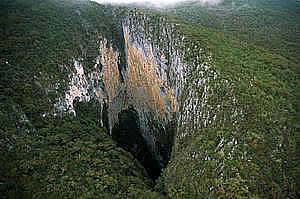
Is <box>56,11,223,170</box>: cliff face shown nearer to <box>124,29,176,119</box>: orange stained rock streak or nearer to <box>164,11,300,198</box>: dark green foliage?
<box>124,29,176,119</box>: orange stained rock streak

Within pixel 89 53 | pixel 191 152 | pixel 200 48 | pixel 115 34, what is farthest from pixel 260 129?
pixel 115 34

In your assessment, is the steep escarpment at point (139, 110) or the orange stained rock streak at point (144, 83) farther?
the orange stained rock streak at point (144, 83)

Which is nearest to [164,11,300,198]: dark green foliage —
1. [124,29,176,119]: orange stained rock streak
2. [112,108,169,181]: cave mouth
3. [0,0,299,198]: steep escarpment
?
[0,0,299,198]: steep escarpment

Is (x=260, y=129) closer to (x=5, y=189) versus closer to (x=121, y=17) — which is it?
(x=5, y=189)

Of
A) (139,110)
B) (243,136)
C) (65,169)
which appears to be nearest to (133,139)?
(139,110)

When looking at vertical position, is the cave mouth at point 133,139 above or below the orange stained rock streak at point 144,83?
below

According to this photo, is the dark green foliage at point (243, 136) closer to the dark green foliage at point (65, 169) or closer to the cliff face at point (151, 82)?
the cliff face at point (151, 82)

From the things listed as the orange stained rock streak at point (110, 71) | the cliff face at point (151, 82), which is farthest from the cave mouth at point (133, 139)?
the orange stained rock streak at point (110, 71)

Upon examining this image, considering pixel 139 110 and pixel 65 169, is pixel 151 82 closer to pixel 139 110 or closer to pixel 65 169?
pixel 139 110
